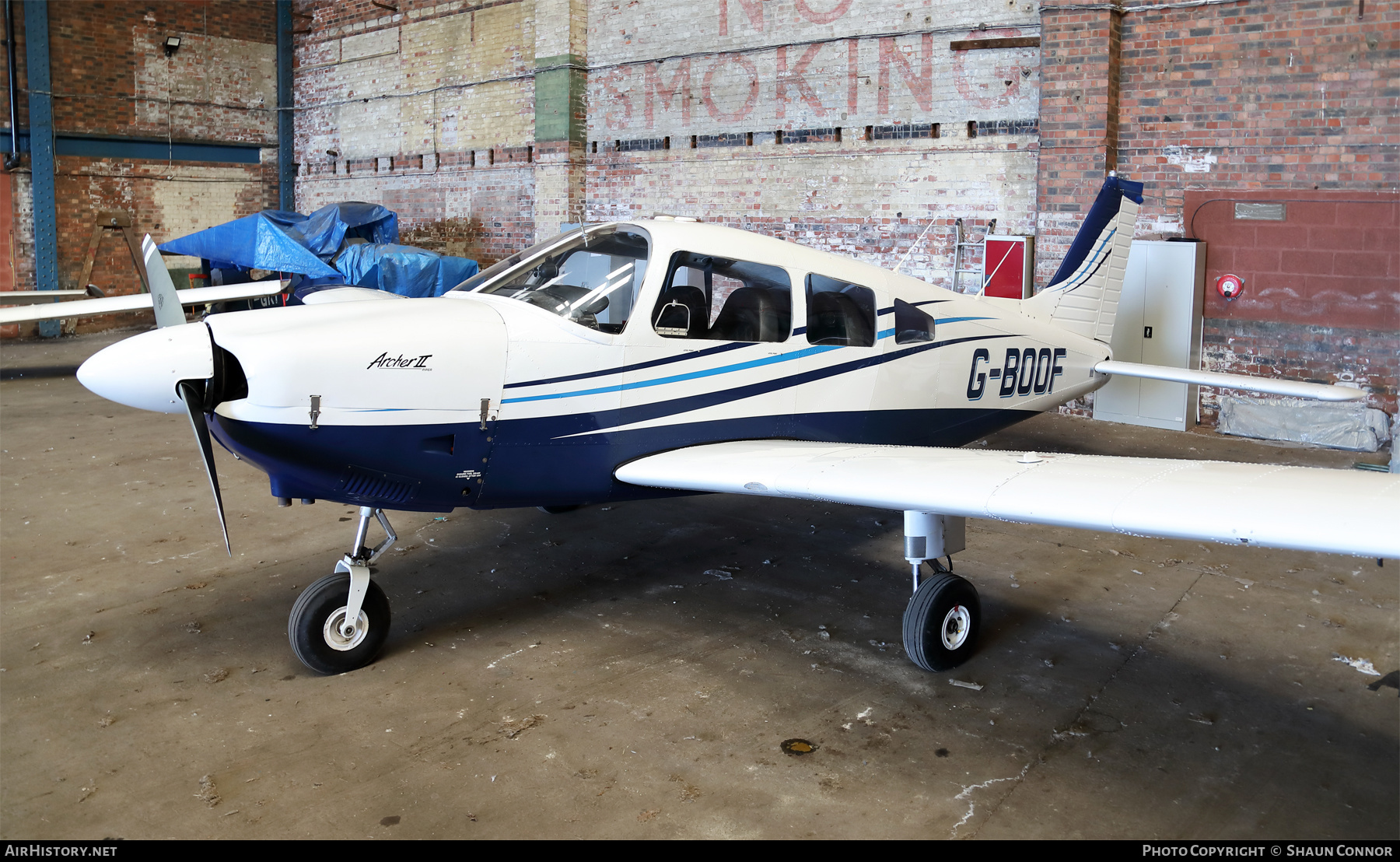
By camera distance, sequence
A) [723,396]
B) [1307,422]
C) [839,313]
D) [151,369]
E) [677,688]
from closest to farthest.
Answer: [151,369] → [677,688] → [723,396] → [839,313] → [1307,422]

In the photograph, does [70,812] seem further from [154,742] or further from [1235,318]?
[1235,318]

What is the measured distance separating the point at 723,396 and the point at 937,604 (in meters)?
1.47

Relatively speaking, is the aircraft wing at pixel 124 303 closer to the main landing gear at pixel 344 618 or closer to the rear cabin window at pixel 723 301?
the main landing gear at pixel 344 618

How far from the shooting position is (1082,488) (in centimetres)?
380

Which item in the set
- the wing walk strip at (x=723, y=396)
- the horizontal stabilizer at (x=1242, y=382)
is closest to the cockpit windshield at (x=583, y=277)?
the wing walk strip at (x=723, y=396)

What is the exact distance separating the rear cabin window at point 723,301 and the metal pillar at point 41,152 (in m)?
14.9

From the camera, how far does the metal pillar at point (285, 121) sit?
1847cm

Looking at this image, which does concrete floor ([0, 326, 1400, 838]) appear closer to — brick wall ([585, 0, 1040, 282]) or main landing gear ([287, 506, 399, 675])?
main landing gear ([287, 506, 399, 675])

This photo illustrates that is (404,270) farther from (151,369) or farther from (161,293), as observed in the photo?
(151,369)

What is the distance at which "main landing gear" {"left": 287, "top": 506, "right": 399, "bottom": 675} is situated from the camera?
4453 mm

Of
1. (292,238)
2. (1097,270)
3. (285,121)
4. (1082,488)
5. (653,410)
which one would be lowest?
(1082,488)

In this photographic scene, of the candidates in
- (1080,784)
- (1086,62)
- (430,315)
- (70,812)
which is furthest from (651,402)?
(1086,62)

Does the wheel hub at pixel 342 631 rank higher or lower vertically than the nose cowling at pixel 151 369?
lower

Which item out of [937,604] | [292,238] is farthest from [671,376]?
[292,238]
